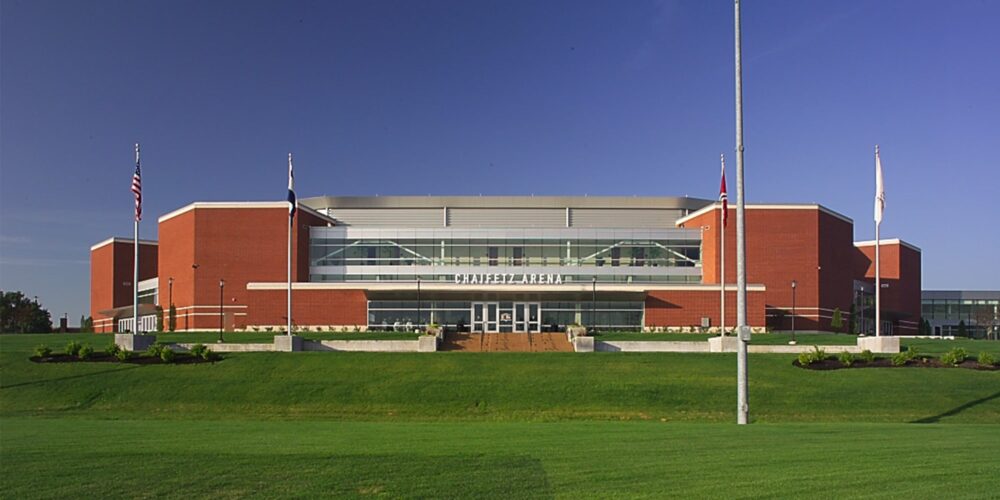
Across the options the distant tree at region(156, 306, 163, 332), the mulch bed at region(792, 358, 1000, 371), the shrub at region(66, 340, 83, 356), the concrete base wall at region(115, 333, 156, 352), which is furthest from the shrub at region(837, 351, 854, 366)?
the distant tree at region(156, 306, 163, 332)

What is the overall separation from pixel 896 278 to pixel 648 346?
5443 centimetres

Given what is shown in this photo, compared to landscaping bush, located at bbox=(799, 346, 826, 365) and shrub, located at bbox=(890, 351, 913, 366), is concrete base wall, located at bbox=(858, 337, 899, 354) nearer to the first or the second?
shrub, located at bbox=(890, 351, 913, 366)

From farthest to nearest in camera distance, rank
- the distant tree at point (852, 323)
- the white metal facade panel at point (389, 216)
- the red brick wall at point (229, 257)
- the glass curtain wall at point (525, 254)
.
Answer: the white metal facade panel at point (389, 216)
the distant tree at point (852, 323)
the glass curtain wall at point (525, 254)
the red brick wall at point (229, 257)

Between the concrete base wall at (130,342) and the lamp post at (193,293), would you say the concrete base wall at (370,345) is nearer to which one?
the concrete base wall at (130,342)

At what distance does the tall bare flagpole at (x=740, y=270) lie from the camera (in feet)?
71.6

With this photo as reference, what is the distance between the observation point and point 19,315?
3521 inches

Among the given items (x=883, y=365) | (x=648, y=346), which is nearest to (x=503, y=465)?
(x=883, y=365)

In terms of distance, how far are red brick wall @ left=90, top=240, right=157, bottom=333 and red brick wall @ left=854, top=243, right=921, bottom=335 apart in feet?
222

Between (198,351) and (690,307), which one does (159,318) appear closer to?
(198,351)

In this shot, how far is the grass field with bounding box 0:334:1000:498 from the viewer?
418 inches

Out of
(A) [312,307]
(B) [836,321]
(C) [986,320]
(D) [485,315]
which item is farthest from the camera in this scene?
(C) [986,320]

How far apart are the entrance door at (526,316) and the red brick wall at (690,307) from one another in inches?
319

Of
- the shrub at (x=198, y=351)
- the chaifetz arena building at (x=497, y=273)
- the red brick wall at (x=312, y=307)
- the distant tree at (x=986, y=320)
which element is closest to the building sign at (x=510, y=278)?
the chaifetz arena building at (x=497, y=273)

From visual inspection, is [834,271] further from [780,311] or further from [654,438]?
[654,438]
